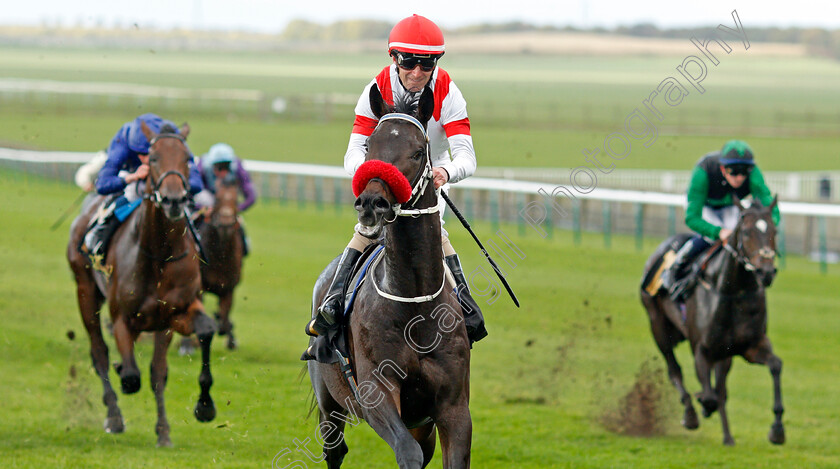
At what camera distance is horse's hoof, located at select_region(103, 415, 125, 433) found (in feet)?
24.3

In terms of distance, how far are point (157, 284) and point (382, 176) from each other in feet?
12.0

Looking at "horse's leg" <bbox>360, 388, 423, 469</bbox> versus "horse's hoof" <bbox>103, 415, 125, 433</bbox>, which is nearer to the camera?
"horse's leg" <bbox>360, 388, 423, 469</bbox>

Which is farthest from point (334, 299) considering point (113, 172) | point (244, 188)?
point (244, 188)

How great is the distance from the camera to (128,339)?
7.05 metres

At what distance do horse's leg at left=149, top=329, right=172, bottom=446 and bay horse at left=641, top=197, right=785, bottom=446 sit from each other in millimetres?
3656

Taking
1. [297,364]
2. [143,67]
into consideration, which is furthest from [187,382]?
[143,67]

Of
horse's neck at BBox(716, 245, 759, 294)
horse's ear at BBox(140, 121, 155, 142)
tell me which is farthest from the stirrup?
horse's neck at BBox(716, 245, 759, 294)

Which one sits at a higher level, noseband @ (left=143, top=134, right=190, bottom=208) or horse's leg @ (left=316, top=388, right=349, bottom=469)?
noseband @ (left=143, top=134, right=190, bottom=208)

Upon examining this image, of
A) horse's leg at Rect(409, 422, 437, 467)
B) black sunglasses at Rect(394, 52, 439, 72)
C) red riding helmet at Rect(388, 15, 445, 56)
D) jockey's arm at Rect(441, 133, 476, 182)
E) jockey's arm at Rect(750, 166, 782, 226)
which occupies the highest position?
red riding helmet at Rect(388, 15, 445, 56)

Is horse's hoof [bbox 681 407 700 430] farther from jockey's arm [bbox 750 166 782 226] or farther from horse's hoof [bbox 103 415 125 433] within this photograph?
horse's hoof [bbox 103 415 125 433]

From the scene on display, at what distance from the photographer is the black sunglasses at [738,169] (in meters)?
7.93

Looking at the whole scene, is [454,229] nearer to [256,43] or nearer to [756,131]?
[756,131]

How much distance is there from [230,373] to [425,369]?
5413mm

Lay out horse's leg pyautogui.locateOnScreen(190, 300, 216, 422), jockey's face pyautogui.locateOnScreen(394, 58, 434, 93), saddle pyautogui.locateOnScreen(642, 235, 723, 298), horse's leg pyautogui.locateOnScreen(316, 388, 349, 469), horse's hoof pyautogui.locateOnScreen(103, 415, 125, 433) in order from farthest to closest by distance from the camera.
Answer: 1. saddle pyautogui.locateOnScreen(642, 235, 723, 298)
2. horse's hoof pyautogui.locateOnScreen(103, 415, 125, 433)
3. horse's leg pyautogui.locateOnScreen(190, 300, 216, 422)
4. horse's leg pyautogui.locateOnScreen(316, 388, 349, 469)
5. jockey's face pyautogui.locateOnScreen(394, 58, 434, 93)
